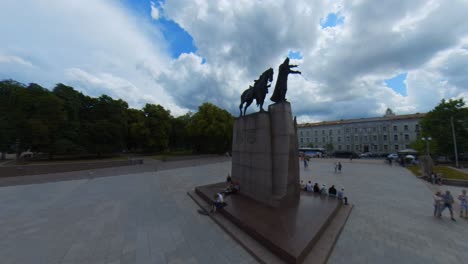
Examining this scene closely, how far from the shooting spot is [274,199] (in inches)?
324

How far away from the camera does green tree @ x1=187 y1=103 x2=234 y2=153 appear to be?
1422 inches

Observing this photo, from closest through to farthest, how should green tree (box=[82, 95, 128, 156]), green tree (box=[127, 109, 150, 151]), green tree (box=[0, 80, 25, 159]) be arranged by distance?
green tree (box=[0, 80, 25, 159]) < green tree (box=[82, 95, 128, 156]) < green tree (box=[127, 109, 150, 151])

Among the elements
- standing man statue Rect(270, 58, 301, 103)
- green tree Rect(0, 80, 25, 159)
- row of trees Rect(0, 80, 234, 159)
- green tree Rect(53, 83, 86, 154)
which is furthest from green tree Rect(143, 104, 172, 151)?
standing man statue Rect(270, 58, 301, 103)

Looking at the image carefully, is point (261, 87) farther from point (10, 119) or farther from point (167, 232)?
point (10, 119)

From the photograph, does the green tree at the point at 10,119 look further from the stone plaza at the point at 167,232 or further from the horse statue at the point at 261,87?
the horse statue at the point at 261,87

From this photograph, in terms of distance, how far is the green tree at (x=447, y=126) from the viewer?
27.0m

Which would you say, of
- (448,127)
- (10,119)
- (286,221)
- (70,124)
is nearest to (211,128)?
(70,124)

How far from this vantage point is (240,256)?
502cm

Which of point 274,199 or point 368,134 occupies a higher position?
point 368,134

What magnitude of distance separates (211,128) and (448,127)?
42.0m

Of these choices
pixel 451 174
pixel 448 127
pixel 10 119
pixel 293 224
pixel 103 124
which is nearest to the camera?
pixel 293 224

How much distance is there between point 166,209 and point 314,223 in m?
7.28

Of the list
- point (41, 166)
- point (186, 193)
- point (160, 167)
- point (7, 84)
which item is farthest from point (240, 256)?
point (7, 84)

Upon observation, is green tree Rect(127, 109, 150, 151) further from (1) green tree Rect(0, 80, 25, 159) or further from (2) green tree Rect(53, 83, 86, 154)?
(1) green tree Rect(0, 80, 25, 159)
